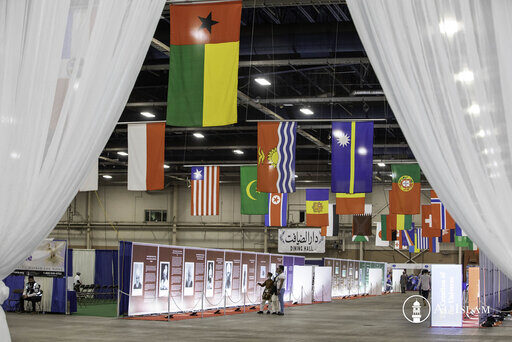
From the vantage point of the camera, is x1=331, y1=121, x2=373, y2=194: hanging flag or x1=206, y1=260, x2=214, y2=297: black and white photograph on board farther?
x1=206, y1=260, x2=214, y2=297: black and white photograph on board

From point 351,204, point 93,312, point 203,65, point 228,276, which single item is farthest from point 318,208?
point 203,65

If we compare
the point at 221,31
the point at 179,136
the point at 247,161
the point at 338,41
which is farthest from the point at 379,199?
the point at 221,31

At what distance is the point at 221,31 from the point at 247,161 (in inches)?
1134

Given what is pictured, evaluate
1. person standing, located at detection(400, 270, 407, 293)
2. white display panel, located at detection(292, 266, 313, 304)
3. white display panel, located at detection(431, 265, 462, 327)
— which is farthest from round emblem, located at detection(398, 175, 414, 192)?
person standing, located at detection(400, 270, 407, 293)

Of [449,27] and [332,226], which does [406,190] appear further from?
[449,27]

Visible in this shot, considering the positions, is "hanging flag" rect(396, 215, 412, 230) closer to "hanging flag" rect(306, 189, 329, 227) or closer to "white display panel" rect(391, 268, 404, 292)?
"hanging flag" rect(306, 189, 329, 227)

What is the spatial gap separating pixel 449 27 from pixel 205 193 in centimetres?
1513

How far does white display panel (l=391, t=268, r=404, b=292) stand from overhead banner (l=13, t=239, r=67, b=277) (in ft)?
90.5

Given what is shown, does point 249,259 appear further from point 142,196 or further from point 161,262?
point 142,196

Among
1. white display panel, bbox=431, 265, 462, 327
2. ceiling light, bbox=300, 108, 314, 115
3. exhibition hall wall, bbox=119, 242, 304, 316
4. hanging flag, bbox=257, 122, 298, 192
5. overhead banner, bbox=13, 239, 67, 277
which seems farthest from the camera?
ceiling light, bbox=300, 108, 314, 115

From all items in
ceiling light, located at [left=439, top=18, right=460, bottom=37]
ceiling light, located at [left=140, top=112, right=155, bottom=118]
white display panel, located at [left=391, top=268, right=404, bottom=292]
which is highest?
ceiling light, located at [left=140, top=112, right=155, bottom=118]

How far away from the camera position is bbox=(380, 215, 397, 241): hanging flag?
2592cm

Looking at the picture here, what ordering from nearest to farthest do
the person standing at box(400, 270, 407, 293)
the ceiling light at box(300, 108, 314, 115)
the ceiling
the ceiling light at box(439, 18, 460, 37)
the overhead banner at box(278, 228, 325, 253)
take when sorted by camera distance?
the ceiling light at box(439, 18, 460, 37)
the ceiling
the ceiling light at box(300, 108, 314, 115)
the overhead banner at box(278, 228, 325, 253)
the person standing at box(400, 270, 407, 293)

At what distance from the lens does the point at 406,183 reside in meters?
18.4
